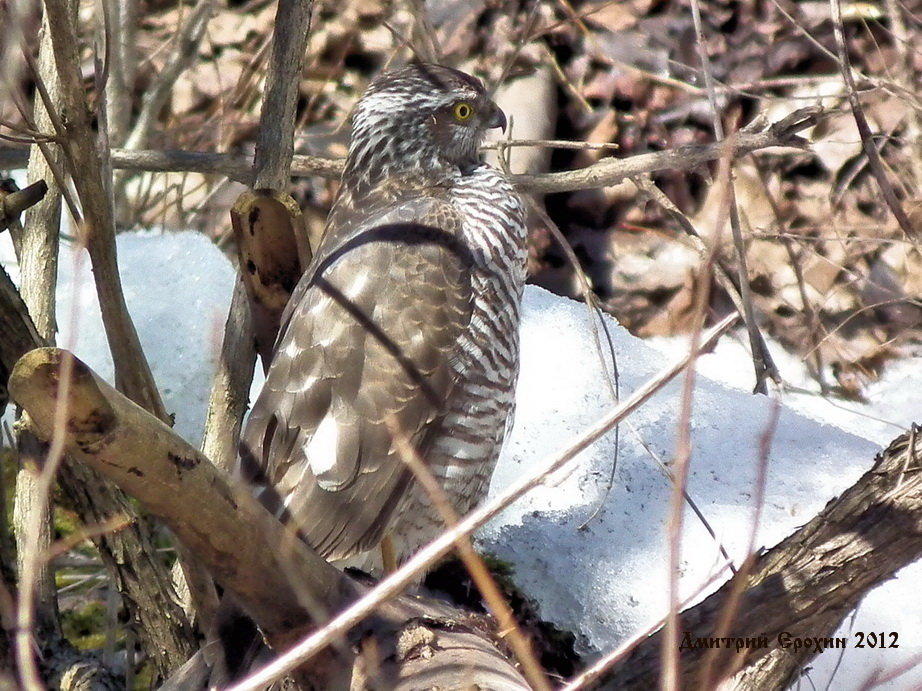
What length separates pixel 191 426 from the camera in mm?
4309

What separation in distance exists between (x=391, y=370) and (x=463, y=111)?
A: 42.0 inches

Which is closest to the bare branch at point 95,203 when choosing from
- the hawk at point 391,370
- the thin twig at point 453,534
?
the hawk at point 391,370

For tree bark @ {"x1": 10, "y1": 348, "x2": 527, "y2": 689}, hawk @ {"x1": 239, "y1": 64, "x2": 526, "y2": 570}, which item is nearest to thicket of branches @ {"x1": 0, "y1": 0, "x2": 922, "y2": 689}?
tree bark @ {"x1": 10, "y1": 348, "x2": 527, "y2": 689}

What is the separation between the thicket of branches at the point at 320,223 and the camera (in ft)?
5.90

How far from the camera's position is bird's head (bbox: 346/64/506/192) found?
3.65 meters

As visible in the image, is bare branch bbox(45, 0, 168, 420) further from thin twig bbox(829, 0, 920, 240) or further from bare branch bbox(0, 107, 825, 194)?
thin twig bbox(829, 0, 920, 240)

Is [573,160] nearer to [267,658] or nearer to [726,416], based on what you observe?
[726,416]

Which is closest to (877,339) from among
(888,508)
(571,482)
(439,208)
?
(571,482)

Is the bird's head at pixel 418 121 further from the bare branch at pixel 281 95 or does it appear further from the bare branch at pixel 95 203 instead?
the bare branch at pixel 95 203

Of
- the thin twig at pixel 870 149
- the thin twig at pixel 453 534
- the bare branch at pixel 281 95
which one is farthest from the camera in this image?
the bare branch at pixel 281 95

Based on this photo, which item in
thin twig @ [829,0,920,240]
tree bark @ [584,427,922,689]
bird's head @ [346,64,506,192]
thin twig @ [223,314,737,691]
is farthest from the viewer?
bird's head @ [346,64,506,192]

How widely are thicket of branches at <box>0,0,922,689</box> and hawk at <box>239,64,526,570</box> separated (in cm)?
21

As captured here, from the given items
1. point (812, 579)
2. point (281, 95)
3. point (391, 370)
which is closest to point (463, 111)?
point (281, 95)

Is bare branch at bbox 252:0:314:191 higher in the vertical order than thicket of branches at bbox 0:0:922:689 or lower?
higher
